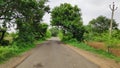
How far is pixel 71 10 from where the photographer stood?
66812 mm

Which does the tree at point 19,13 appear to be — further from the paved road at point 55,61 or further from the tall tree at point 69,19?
the tall tree at point 69,19

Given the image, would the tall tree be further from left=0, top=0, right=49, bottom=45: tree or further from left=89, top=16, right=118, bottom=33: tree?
left=89, top=16, right=118, bottom=33: tree

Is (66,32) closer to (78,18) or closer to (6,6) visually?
(78,18)

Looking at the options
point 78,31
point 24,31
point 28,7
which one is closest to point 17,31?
point 24,31

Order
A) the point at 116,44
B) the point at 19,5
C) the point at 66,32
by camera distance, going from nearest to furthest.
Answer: the point at 116,44 < the point at 19,5 < the point at 66,32

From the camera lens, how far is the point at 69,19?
6619 centimetres

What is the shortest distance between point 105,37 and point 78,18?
36064mm

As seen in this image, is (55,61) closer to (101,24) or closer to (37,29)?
(37,29)

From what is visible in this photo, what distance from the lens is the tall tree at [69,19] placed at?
209 ft

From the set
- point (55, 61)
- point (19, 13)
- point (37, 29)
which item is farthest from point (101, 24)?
point (55, 61)

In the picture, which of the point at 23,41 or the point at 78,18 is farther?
the point at 78,18

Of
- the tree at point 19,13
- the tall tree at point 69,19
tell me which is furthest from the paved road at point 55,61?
the tall tree at point 69,19

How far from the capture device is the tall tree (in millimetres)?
63750

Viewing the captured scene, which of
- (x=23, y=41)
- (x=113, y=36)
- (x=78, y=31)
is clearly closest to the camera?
(x=113, y=36)
